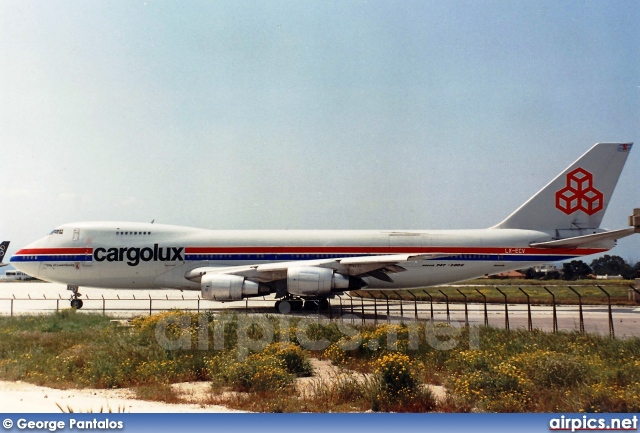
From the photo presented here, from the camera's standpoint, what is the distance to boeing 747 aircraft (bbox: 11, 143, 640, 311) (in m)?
28.8

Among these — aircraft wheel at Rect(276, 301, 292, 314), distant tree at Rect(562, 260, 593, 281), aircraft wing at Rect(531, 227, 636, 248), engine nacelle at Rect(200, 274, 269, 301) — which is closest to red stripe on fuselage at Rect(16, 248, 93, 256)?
A: engine nacelle at Rect(200, 274, 269, 301)

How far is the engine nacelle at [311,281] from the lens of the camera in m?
24.7

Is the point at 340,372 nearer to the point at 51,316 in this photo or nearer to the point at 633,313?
the point at 51,316

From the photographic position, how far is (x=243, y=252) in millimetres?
28938

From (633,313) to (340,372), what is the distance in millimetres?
20081

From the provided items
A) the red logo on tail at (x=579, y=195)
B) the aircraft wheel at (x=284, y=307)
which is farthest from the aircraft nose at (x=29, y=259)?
the red logo on tail at (x=579, y=195)

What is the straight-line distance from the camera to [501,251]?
29094 millimetres

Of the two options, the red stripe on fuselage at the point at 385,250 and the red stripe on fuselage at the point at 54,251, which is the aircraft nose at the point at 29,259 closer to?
the red stripe on fuselage at the point at 54,251

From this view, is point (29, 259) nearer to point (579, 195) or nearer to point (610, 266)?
point (579, 195)

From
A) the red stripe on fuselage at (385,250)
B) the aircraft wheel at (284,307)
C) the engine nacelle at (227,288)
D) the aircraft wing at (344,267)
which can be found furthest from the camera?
the red stripe on fuselage at (385,250)

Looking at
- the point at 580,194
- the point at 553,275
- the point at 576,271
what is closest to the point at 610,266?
the point at 576,271

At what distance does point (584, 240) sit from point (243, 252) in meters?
16.9

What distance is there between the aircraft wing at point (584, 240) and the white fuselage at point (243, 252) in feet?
0.97

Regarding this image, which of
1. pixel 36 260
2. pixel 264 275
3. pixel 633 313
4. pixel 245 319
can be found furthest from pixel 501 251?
pixel 36 260
